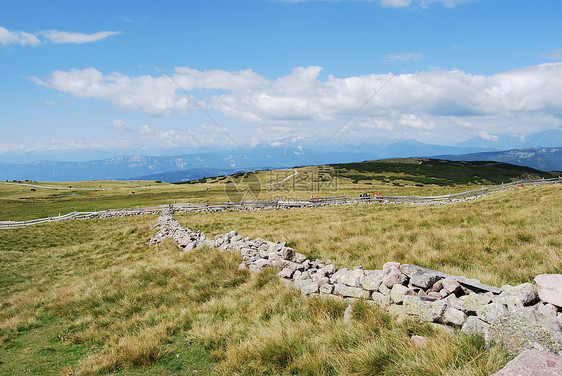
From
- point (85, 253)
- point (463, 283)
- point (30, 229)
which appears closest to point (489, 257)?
point (463, 283)

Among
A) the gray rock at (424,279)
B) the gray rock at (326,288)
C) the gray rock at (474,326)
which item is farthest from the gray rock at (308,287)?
the gray rock at (474,326)

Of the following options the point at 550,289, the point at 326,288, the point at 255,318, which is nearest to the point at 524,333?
the point at 550,289

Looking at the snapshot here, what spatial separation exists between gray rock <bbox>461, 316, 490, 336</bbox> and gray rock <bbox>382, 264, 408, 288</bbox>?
5.52 ft

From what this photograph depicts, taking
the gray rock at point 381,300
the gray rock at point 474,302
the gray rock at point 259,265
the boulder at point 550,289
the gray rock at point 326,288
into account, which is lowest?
the gray rock at point 259,265

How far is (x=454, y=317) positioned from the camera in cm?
460

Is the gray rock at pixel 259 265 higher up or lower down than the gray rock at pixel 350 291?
lower down

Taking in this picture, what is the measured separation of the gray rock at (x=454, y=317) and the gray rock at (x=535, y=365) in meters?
1.23

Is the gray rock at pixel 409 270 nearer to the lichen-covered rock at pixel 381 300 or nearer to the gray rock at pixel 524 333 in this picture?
the lichen-covered rock at pixel 381 300

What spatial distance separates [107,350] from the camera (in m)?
6.34

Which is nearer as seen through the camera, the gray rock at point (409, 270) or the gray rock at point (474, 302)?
the gray rock at point (474, 302)

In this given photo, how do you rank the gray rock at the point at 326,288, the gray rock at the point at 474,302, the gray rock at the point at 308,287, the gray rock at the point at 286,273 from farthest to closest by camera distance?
the gray rock at the point at 286,273
the gray rock at the point at 308,287
the gray rock at the point at 326,288
the gray rock at the point at 474,302

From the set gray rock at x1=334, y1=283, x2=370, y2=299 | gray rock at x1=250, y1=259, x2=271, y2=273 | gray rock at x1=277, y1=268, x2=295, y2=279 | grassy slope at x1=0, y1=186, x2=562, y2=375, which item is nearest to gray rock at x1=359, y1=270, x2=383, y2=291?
gray rock at x1=334, y1=283, x2=370, y2=299

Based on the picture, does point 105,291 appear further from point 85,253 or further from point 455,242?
point 85,253

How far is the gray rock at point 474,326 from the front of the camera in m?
4.21
